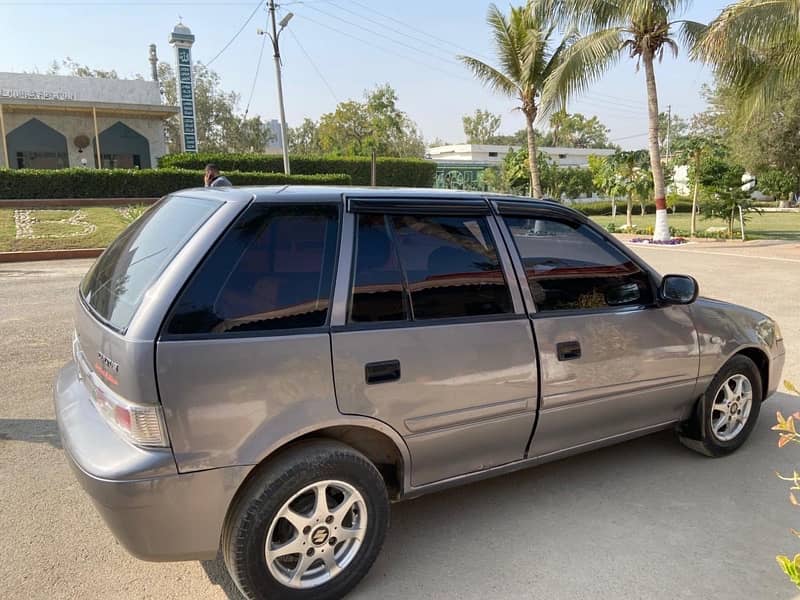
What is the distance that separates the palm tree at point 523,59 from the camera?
19.7 meters

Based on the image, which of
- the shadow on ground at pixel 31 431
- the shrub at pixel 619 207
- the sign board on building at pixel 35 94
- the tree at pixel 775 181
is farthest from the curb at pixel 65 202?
the tree at pixel 775 181

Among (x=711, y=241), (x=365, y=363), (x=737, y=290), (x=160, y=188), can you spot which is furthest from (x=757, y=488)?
(x=160, y=188)

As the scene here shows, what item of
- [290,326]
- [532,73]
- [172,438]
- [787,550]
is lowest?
[787,550]

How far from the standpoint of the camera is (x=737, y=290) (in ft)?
32.7

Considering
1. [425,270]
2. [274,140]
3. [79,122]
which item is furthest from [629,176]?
[274,140]

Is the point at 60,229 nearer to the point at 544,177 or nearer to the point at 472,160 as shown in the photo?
the point at 544,177

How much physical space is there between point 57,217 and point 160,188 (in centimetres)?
523

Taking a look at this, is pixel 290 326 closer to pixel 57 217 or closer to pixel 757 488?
pixel 757 488

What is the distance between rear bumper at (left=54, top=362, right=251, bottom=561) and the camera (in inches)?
84.5

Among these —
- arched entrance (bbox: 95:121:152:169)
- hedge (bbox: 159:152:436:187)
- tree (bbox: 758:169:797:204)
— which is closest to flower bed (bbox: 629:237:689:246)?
tree (bbox: 758:169:797:204)

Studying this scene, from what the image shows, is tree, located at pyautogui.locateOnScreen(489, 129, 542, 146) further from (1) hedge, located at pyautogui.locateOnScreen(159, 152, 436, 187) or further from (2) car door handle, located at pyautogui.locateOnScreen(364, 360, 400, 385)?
(2) car door handle, located at pyautogui.locateOnScreen(364, 360, 400, 385)

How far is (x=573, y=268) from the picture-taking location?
3.32 m

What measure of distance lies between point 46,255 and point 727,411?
14.1 m

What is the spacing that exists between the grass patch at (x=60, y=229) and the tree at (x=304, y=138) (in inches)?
1557
